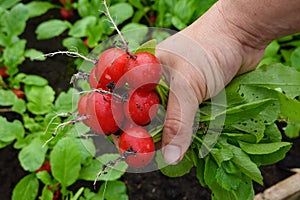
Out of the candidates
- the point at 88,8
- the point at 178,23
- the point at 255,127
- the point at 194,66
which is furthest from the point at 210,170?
the point at 88,8

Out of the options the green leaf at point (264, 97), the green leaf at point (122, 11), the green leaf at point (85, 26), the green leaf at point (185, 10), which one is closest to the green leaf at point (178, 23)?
the green leaf at point (185, 10)

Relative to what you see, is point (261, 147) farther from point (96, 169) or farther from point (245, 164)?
point (96, 169)

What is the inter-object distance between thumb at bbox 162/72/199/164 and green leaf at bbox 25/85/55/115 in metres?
0.73

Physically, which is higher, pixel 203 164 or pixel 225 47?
pixel 225 47

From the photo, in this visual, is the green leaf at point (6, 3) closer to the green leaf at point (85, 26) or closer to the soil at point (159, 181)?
the green leaf at point (85, 26)

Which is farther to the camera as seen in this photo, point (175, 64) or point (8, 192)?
point (8, 192)

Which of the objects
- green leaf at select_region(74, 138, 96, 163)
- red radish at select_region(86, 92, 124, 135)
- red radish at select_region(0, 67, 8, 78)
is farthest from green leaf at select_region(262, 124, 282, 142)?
red radish at select_region(0, 67, 8, 78)

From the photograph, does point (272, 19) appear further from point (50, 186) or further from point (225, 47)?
point (50, 186)

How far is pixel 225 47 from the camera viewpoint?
111cm

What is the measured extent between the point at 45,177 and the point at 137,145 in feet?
2.25

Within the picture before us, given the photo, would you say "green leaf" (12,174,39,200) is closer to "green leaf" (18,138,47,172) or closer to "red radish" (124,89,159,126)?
"green leaf" (18,138,47,172)

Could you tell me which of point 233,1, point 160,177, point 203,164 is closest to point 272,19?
point 233,1

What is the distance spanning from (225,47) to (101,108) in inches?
13.7

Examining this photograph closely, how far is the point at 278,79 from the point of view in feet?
3.75
